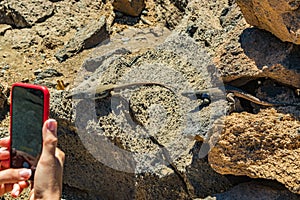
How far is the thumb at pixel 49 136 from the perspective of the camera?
1.92m

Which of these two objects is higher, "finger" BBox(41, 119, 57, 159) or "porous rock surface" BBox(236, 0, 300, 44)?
"porous rock surface" BBox(236, 0, 300, 44)

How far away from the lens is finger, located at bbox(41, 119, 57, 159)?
1.92m

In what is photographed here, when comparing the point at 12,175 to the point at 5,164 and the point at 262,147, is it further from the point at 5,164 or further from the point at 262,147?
the point at 262,147

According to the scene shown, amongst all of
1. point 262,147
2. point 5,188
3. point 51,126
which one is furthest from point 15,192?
point 262,147

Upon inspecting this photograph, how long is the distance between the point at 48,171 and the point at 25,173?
12 centimetres

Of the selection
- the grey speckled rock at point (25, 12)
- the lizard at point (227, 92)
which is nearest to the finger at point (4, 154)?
the lizard at point (227, 92)

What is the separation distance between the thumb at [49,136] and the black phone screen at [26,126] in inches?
3.9

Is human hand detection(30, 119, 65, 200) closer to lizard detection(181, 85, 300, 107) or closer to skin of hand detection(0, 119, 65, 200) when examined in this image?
skin of hand detection(0, 119, 65, 200)

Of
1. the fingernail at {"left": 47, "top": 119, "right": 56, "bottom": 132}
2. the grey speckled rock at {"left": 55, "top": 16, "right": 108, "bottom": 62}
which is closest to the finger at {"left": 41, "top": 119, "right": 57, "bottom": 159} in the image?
the fingernail at {"left": 47, "top": 119, "right": 56, "bottom": 132}

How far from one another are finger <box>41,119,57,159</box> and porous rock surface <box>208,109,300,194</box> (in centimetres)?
95

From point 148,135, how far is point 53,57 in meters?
1.06

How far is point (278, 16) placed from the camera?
2523 millimetres

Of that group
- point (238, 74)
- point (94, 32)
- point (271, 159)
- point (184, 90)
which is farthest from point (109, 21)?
point (271, 159)

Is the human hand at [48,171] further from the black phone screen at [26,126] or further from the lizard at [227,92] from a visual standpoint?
the lizard at [227,92]
